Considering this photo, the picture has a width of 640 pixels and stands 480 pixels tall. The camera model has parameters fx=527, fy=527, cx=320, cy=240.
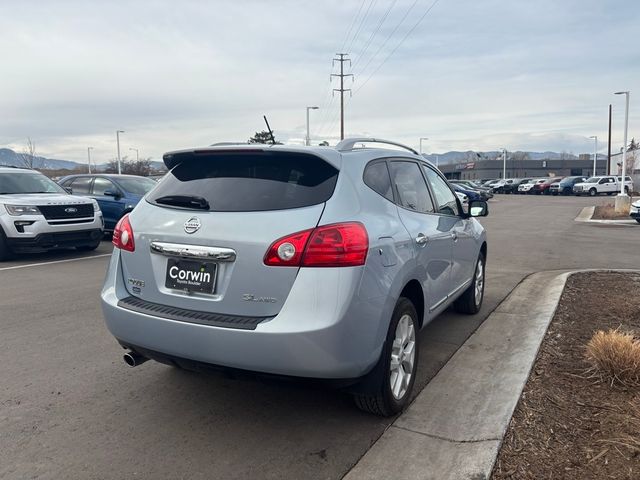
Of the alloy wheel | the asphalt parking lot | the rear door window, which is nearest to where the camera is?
the asphalt parking lot

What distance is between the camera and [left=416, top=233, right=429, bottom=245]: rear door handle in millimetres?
3748

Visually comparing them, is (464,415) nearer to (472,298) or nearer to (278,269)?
(278,269)

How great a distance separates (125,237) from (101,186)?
426 inches

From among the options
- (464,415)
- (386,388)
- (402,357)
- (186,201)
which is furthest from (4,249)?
(464,415)

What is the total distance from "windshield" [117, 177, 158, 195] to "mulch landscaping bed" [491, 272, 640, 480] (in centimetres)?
1065

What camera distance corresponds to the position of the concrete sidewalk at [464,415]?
2.88 meters

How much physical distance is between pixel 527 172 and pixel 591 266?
323ft

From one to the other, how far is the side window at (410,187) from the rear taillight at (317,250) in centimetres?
98

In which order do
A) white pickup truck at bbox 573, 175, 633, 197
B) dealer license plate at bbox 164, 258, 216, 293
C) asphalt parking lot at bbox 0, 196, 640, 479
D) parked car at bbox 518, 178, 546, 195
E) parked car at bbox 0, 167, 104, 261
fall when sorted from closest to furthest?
asphalt parking lot at bbox 0, 196, 640, 479
dealer license plate at bbox 164, 258, 216, 293
parked car at bbox 0, 167, 104, 261
white pickup truck at bbox 573, 175, 633, 197
parked car at bbox 518, 178, 546, 195

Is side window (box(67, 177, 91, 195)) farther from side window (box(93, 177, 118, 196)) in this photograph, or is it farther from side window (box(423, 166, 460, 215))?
side window (box(423, 166, 460, 215))

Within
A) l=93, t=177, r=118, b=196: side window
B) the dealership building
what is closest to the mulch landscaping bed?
l=93, t=177, r=118, b=196: side window

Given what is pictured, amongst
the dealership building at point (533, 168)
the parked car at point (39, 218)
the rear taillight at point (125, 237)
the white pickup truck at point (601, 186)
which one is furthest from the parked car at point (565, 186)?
the rear taillight at point (125, 237)

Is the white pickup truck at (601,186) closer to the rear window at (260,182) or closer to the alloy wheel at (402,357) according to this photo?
the alloy wheel at (402,357)

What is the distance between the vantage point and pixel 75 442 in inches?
124
